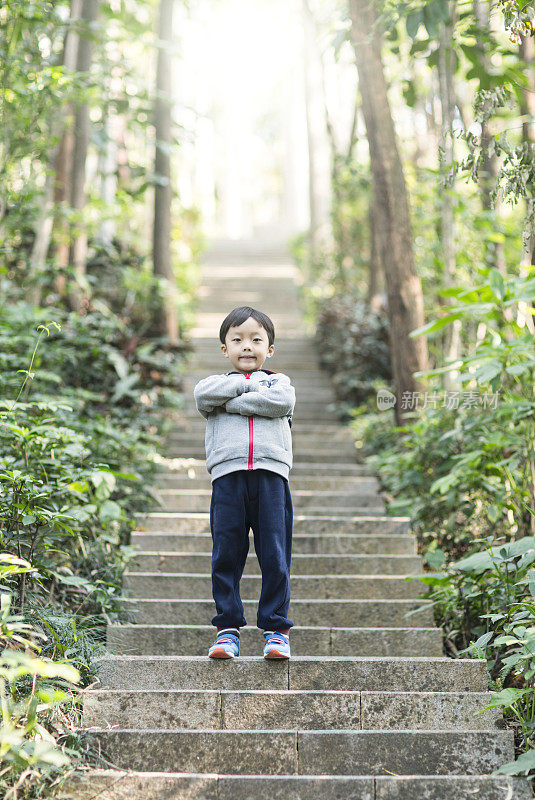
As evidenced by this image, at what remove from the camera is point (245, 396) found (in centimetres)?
306

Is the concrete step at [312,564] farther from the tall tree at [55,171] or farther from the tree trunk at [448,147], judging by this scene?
the tall tree at [55,171]

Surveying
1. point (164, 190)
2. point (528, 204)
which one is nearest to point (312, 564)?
point (528, 204)

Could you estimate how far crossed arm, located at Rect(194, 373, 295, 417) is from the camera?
10.0 ft

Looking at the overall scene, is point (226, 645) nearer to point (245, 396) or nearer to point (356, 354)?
point (245, 396)

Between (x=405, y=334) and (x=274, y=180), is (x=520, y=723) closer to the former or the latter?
(x=405, y=334)

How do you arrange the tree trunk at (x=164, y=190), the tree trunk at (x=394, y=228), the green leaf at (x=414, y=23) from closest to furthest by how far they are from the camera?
1. the green leaf at (x=414, y=23)
2. the tree trunk at (x=394, y=228)
3. the tree trunk at (x=164, y=190)

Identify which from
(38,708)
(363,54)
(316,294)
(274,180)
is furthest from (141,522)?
(274,180)

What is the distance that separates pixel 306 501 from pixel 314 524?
647 millimetres

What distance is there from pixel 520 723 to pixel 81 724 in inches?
61.8

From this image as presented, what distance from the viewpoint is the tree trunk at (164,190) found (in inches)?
356

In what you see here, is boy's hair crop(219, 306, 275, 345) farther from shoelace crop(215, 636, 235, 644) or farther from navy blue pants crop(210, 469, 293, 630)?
shoelace crop(215, 636, 235, 644)

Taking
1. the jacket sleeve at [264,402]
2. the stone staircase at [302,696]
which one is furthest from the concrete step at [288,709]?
the jacket sleeve at [264,402]

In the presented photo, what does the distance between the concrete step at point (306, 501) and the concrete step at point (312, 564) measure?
2.80ft

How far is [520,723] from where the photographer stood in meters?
2.81
